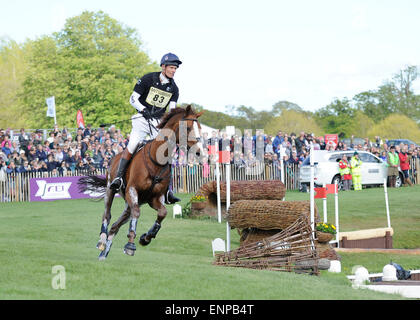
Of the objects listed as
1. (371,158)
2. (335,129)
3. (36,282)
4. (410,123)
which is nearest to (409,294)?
(36,282)

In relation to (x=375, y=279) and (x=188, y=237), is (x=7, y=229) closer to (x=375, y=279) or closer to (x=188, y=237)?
(x=188, y=237)

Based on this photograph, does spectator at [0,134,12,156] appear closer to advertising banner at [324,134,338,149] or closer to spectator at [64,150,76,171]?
spectator at [64,150,76,171]

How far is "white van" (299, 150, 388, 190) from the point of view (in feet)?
101

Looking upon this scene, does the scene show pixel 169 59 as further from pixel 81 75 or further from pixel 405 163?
pixel 81 75

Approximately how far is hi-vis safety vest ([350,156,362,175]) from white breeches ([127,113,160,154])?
73.0 ft

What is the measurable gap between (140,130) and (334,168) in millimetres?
21787

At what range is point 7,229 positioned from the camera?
703 inches

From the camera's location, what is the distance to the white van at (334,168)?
30.8 m

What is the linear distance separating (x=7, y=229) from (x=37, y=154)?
1094 cm

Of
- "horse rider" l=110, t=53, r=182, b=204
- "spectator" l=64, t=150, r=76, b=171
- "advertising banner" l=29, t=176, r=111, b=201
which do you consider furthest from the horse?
"spectator" l=64, t=150, r=76, b=171

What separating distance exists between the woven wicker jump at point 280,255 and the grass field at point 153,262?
0.48 meters

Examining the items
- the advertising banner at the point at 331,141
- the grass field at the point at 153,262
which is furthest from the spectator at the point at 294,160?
the grass field at the point at 153,262

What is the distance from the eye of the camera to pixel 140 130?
11625 mm

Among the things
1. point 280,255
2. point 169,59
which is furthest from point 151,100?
point 280,255
